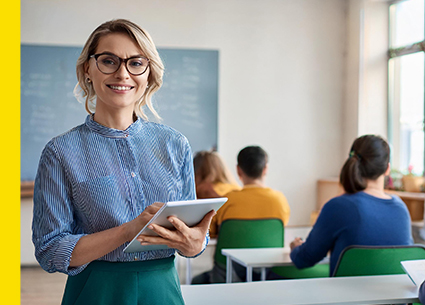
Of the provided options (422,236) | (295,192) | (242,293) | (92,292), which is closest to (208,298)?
(242,293)

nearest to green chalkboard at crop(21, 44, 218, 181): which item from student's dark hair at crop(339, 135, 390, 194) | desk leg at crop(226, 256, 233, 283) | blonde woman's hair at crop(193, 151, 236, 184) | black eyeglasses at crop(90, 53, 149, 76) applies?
blonde woman's hair at crop(193, 151, 236, 184)

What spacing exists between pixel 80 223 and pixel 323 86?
4.95 meters

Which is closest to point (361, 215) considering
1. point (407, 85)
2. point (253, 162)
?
point (253, 162)

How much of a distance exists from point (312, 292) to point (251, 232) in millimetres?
1164

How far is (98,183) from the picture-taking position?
1.13 metres

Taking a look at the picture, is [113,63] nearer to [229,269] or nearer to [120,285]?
[120,285]

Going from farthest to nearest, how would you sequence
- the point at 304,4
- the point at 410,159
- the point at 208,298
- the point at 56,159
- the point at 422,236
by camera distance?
the point at 304,4 < the point at 410,159 < the point at 422,236 < the point at 208,298 < the point at 56,159

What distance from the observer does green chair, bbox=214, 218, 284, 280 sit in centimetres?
276

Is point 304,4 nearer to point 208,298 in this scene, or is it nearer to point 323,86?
point 323,86

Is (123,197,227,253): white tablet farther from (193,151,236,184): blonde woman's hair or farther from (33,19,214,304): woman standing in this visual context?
(193,151,236,184): blonde woman's hair

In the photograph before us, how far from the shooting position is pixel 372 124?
5.50 meters

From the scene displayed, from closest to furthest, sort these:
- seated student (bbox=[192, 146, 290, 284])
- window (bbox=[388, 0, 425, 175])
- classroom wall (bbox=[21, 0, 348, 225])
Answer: seated student (bbox=[192, 146, 290, 284]) → window (bbox=[388, 0, 425, 175]) → classroom wall (bbox=[21, 0, 348, 225])

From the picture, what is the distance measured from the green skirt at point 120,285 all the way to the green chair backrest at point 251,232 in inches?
63.5

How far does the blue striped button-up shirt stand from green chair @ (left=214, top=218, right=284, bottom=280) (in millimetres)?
1546
